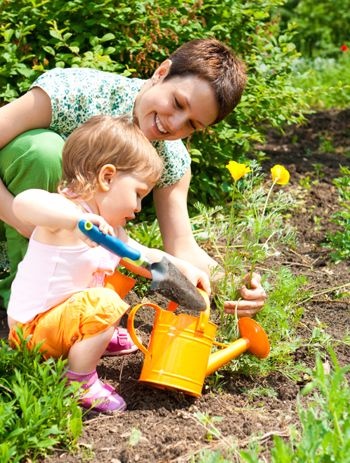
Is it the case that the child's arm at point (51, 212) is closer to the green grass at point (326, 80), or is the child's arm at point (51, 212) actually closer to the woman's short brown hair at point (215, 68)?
the woman's short brown hair at point (215, 68)

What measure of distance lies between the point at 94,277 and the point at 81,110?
0.75 meters

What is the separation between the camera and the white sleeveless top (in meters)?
2.56

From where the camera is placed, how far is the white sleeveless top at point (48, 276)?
101 inches

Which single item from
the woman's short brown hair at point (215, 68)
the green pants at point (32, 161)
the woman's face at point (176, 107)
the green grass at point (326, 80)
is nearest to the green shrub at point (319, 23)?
the green grass at point (326, 80)

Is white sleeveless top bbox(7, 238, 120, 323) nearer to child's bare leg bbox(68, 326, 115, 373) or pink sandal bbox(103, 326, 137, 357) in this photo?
child's bare leg bbox(68, 326, 115, 373)

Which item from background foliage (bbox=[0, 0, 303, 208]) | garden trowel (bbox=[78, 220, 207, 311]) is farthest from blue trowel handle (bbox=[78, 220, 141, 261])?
background foliage (bbox=[0, 0, 303, 208])

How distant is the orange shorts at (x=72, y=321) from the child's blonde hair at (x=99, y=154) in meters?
0.33

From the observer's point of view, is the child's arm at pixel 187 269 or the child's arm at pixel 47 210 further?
the child's arm at pixel 187 269

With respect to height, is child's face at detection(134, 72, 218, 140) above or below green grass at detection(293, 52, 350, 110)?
above

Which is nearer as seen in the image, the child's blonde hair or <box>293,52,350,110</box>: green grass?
the child's blonde hair

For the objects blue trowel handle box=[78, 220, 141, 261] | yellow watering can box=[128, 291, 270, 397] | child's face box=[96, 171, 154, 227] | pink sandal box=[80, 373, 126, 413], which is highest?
blue trowel handle box=[78, 220, 141, 261]

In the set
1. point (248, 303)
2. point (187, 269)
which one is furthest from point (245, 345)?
point (187, 269)

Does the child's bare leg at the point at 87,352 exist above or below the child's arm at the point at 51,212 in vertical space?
below

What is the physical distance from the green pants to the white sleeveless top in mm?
430
